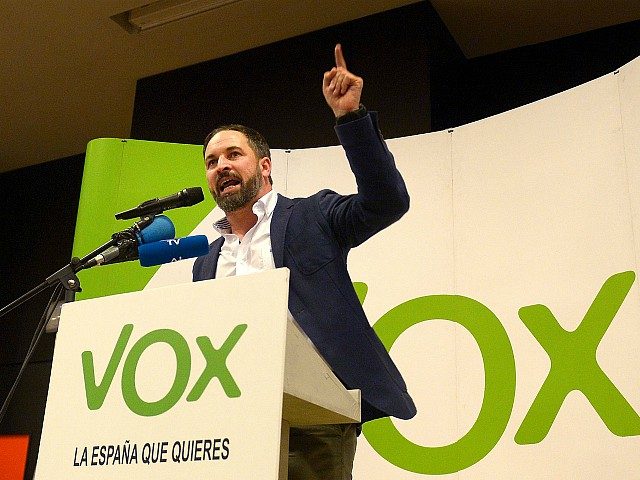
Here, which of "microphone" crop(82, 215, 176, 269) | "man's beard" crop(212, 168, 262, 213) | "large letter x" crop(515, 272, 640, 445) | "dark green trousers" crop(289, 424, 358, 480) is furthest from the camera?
"large letter x" crop(515, 272, 640, 445)

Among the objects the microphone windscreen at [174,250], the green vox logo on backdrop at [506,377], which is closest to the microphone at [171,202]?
the microphone windscreen at [174,250]

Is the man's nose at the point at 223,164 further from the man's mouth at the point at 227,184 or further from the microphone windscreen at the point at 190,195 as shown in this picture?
the microphone windscreen at the point at 190,195

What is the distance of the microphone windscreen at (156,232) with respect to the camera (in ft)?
5.61

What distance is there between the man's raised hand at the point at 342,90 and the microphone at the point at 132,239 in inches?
18.4

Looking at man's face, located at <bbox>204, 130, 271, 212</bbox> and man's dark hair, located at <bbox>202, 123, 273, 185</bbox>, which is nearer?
man's face, located at <bbox>204, 130, 271, 212</bbox>

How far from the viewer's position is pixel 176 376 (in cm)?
115

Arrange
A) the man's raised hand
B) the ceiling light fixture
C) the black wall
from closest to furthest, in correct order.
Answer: the man's raised hand
the black wall
the ceiling light fixture

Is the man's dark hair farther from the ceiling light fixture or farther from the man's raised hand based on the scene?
the ceiling light fixture

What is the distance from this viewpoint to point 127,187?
3289 millimetres

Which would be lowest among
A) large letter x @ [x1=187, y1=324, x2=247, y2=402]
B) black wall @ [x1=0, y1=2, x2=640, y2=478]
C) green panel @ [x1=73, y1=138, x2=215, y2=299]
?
large letter x @ [x1=187, y1=324, x2=247, y2=402]

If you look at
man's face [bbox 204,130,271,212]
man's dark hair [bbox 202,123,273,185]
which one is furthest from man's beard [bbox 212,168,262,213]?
man's dark hair [bbox 202,123,273,185]

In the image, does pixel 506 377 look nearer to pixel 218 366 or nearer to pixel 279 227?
pixel 279 227

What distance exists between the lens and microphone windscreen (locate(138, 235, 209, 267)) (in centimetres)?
149

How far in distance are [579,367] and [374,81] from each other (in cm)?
176
